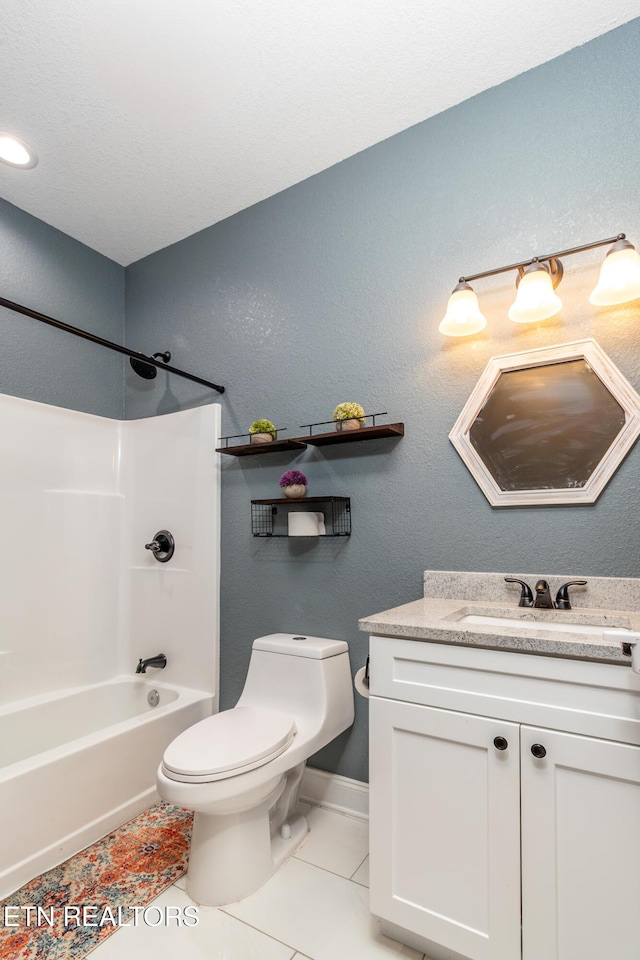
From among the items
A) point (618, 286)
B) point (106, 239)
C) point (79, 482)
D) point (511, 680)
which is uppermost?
point (106, 239)

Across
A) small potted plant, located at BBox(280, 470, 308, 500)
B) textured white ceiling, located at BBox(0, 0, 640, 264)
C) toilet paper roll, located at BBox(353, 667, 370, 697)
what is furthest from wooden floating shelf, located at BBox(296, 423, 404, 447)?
textured white ceiling, located at BBox(0, 0, 640, 264)

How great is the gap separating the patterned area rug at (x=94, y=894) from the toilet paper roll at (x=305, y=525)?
1.17 metres

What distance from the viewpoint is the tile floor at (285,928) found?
4.18 ft

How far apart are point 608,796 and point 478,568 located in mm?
769

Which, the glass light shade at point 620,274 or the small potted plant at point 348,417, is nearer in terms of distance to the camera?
the glass light shade at point 620,274

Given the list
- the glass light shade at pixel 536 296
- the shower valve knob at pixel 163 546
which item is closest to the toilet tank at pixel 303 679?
the shower valve knob at pixel 163 546

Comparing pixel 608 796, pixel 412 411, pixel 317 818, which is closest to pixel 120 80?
pixel 412 411

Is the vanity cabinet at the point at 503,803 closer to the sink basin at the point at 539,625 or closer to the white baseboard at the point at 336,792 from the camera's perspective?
the sink basin at the point at 539,625

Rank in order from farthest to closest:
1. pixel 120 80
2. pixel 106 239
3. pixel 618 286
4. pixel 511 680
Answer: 1. pixel 106 239
2. pixel 120 80
3. pixel 618 286
4. pixel 511 680

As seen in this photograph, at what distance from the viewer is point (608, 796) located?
1012mm

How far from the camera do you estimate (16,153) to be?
2.02 metres

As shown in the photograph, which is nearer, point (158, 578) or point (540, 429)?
point (540, 429)

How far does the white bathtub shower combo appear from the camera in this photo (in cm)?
201

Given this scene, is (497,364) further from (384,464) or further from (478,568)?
(478,568)
